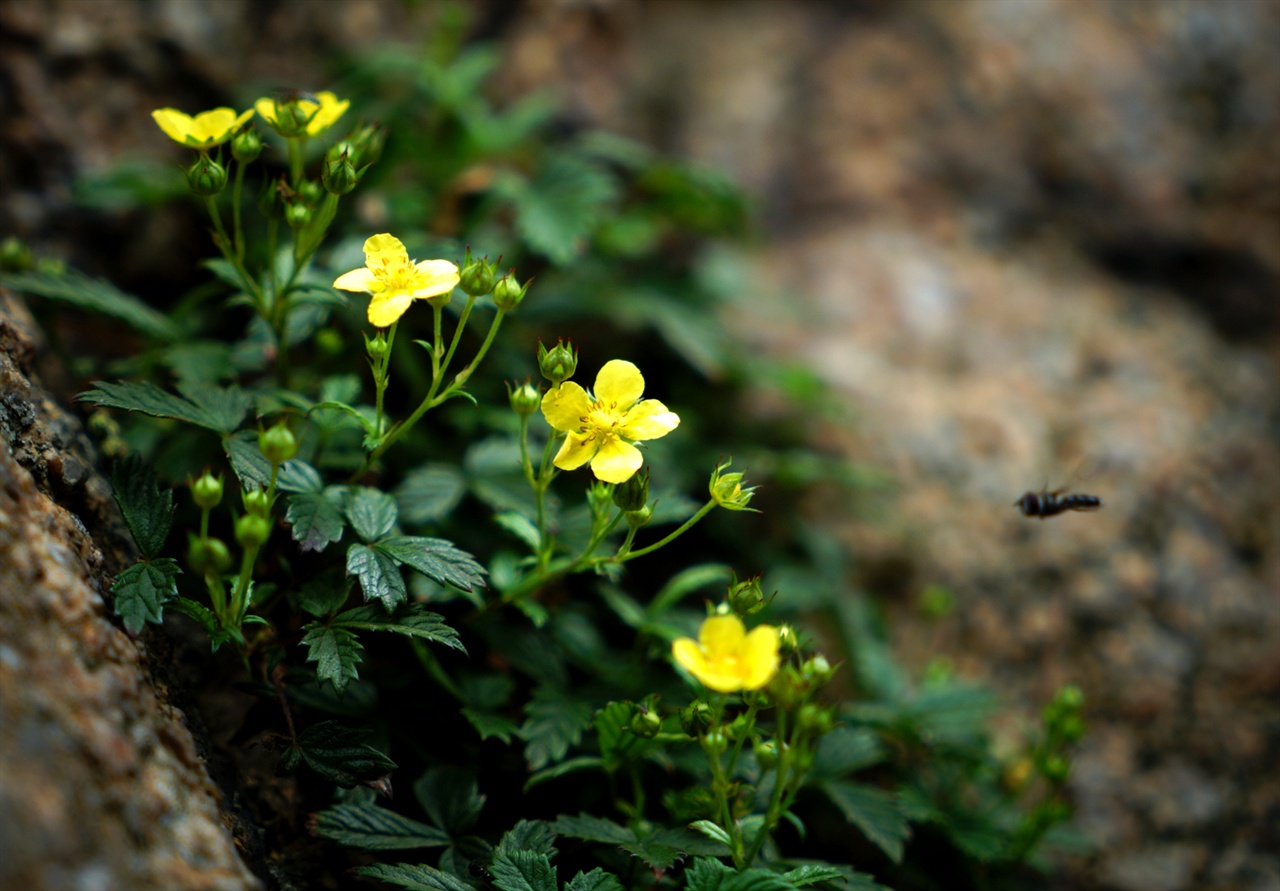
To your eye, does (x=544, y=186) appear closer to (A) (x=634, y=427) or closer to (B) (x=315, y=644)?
(A) (x=634, y=427)

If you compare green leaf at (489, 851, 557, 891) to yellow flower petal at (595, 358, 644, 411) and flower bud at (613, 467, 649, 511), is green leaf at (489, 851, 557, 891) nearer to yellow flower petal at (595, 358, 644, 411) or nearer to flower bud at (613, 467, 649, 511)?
flower bud at (613, 467, 649, 511)

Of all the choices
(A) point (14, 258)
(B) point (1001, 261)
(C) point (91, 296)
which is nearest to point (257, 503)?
(C) point (91, 296)

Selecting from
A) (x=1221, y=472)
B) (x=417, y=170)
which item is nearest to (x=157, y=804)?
(x=417, y=170)

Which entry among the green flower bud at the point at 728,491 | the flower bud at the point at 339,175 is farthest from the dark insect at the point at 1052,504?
the flower bud at the point at 339,175

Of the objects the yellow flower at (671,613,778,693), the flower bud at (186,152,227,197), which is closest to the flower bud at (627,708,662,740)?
the yellow flower at (671,613,778,693)

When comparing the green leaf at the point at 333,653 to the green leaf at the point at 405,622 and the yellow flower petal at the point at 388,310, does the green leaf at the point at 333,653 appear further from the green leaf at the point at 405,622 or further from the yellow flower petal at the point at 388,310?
the yellow flower petal at the point at 388,310

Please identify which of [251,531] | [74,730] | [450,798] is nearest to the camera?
[74,730]

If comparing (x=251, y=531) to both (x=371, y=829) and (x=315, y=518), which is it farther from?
(x=371, y=829)
